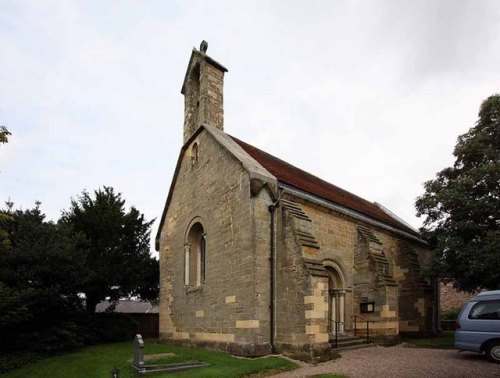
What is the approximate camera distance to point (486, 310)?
1150cm

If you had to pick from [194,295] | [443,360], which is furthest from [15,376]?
[443,360]

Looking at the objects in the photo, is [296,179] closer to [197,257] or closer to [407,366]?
[197,257]

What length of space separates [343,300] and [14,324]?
1294cm

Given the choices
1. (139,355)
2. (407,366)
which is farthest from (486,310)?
(139,355)

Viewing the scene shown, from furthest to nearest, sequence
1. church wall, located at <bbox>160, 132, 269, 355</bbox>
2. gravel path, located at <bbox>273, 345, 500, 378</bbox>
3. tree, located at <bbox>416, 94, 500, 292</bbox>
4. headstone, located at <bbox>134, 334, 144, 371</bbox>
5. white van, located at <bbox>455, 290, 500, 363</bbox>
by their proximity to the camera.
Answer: tree, located at <bbox>416, 94, 500, 292</bbox>, church wall, located at <bbox>160, 132, 269, 355</bbox>, headstone, located at <bbox>134, 334, 144, 371</bbox>, white van, located at <bbox>455, 290, 500, 363</bbox>, gravel path, located at <bbox>273, 345, 500, 378</bbox>

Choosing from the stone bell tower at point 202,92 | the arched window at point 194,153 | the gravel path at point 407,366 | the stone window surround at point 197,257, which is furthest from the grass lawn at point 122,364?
the stone bell tower at point 202,92

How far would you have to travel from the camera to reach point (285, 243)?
13.4 m

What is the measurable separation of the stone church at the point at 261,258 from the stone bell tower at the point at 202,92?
5cm

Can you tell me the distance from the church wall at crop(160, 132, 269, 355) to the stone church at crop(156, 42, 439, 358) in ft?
0.13

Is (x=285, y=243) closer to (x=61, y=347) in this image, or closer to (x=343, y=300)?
(x=343, y=300)

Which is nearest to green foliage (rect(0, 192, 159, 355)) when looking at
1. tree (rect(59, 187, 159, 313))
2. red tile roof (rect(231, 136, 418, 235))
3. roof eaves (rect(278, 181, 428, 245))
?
tree (rect(59, 187, 159, 313))

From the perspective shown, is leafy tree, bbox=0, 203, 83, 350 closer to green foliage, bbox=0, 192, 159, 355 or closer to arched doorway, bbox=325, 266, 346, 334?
green foliage, bbox=0, 192, 159, 355

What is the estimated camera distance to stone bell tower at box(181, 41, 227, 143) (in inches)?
727

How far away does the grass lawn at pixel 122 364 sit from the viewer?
34.9 ft
